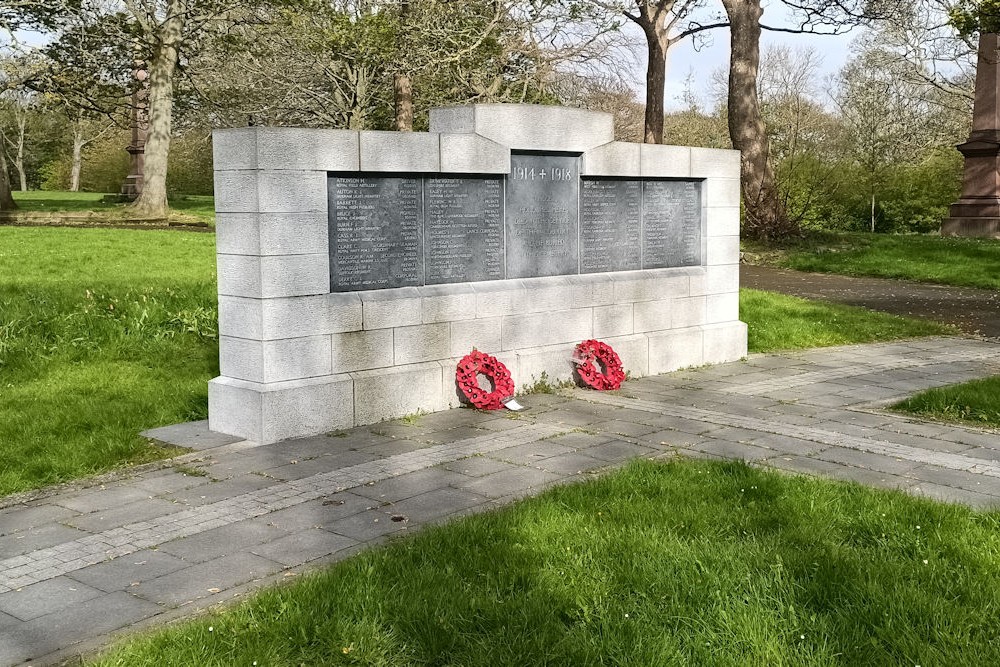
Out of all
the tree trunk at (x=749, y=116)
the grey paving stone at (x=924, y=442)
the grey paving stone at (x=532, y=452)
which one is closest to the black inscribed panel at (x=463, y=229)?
the grey paving stone at (x=532, y=452)

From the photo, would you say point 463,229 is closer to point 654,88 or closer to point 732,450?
point 732,450

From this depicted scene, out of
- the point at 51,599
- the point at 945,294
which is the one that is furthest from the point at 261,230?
the point at 945,294

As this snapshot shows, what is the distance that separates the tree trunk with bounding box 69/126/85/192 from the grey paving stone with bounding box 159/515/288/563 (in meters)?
56.9

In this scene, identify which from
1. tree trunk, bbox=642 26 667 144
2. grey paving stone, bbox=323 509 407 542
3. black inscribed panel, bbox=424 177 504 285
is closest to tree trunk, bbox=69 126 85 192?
tree trunk, bbox=642 26 667 144

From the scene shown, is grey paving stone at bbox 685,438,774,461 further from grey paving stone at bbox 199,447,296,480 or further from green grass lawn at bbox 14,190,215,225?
green grass lawn at bbox 14,190,215,225

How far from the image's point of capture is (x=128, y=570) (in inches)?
191

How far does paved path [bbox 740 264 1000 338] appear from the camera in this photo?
1454cm

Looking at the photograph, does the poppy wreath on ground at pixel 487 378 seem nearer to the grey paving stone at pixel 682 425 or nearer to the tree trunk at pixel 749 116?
the grey paving stone at pixel 682 425

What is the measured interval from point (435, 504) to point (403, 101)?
21840mm

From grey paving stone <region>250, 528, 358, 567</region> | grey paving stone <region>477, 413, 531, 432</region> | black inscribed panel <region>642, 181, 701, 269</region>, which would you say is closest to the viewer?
grey paving stone <region>250, 528, 358, 567</region>

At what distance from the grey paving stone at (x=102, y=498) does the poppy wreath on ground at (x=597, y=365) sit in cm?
422

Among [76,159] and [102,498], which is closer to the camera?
[102,498]

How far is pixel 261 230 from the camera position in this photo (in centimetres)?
732

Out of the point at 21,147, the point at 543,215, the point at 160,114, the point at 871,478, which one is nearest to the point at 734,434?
the point at 871,478
